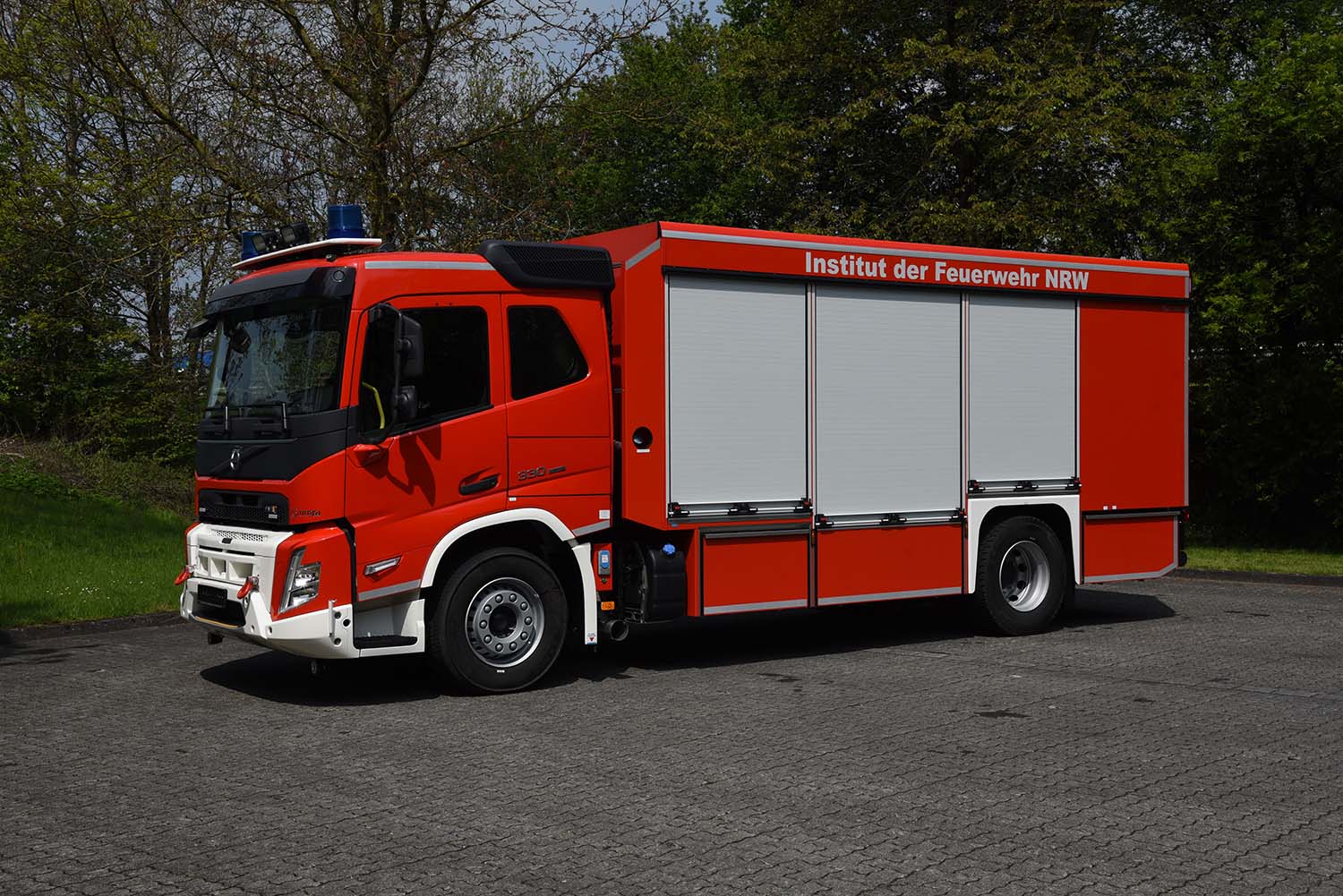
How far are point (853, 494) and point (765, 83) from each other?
20059 millimetres

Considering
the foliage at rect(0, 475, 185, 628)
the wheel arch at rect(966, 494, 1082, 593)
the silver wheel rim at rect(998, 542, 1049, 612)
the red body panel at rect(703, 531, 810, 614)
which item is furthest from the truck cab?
the foliage at rect(0, 475, 185, 628)

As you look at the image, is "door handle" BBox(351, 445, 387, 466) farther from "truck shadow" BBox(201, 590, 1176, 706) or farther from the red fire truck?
"truck shadow" BBox(201, 590, 1176, 706)

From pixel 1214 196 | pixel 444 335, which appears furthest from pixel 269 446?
pixel 1214 196

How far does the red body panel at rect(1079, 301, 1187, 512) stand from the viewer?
1221 cm

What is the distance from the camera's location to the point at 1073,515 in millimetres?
12055

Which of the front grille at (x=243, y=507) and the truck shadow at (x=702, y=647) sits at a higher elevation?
the front grille at (x=243, y=507)

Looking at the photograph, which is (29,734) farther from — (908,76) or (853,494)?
(908,76)

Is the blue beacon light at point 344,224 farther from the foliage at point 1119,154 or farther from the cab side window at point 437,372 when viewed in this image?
the foliage at point 1119,154

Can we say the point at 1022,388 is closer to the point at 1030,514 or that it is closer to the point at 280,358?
the point at 1030,514

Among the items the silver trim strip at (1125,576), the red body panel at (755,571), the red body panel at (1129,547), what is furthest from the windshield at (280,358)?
the silver trim strip at (1125,576)

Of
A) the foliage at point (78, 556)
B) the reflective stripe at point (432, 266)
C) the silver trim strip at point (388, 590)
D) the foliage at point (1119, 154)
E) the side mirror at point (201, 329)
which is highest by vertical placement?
the foliage at point (1119, 154)

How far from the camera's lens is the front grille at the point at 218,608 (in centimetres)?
880

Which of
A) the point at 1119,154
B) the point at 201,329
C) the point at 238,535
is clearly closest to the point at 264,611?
the point at 238,535

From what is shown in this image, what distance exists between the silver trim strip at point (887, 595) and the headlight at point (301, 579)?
13.0 feet
